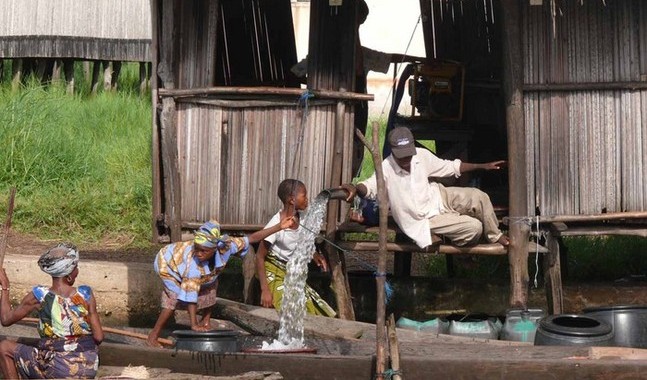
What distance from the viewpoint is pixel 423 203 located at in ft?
28.1

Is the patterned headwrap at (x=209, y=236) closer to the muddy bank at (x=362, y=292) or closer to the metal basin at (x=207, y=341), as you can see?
the metal basin at (x=207, y=341)

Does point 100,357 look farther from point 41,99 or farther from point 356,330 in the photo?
point 41,99

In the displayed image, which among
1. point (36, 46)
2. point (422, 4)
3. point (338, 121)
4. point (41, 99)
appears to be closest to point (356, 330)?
point (338, 121)

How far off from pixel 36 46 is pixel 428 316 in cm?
944

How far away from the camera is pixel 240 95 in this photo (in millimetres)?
8867

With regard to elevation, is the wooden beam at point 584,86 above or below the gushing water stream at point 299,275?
above

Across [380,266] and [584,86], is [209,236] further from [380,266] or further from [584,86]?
[584,86]

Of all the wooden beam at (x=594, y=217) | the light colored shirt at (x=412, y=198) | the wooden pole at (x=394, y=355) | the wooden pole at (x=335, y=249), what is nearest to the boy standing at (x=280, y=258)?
the wooden pole at (x=335, y=249)

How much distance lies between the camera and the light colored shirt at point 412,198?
27.8 ft

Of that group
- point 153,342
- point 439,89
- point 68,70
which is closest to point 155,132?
point 153,342

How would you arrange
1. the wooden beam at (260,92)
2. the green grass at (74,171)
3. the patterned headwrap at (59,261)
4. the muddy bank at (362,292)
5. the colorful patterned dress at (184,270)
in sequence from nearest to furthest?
the patterned headwrap at (59,261)
the colorful patterned dress at (184,270)
the wooden beam at (260,92)
the muddy bank at (362,292)
the green grass at (74,171)

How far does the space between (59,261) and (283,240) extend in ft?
7.30

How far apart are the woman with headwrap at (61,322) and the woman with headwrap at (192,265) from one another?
107 cm

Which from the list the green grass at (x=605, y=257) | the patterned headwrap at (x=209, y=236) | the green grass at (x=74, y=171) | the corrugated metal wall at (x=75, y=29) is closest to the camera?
the patterned headwrap at (x=209, y=236)
